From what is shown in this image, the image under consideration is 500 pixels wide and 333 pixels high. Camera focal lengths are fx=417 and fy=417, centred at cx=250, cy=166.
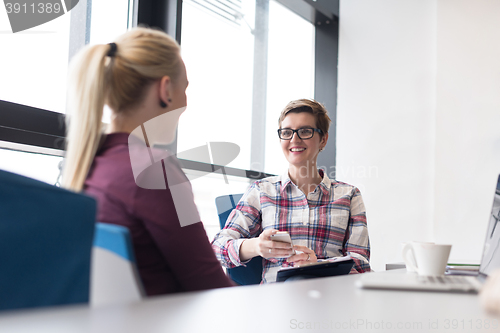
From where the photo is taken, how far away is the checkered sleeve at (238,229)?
5.76ft

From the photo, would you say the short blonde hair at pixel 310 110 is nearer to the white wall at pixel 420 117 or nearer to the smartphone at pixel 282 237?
the smartphone at pixel 282 237

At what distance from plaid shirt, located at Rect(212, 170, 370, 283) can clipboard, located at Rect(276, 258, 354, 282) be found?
57cm

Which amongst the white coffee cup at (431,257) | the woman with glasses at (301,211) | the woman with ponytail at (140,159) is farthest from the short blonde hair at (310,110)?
the white coffee cup at (431,257)

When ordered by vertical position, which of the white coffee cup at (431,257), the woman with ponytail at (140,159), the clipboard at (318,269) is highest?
the woman with ponytail at (140,159)

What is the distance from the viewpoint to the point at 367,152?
3.49 m

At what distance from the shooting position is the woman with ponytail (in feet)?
2.89

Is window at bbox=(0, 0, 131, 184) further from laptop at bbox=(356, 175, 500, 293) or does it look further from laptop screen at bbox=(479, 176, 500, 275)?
laptop screen at bbox=(479, 176, 500, 275)

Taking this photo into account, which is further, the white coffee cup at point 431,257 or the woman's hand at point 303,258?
the woman's hand at point 303,258

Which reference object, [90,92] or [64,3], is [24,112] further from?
[90,92]

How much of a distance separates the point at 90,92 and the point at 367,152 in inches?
111

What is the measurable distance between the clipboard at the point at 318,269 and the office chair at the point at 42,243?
0.70 m

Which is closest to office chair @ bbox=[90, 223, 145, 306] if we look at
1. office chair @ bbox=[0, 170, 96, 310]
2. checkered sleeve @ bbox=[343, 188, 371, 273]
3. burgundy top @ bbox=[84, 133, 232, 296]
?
office chair @ bbox=[0, 170, 96, 310]

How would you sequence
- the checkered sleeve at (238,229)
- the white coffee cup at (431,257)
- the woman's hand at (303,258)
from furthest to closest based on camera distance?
the checkered sleeve at (238,229) → the woman's hand at (303,258) → the white coffee cup at (431,257)

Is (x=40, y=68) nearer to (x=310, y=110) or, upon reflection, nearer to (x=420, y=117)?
(x=310, y=110)
